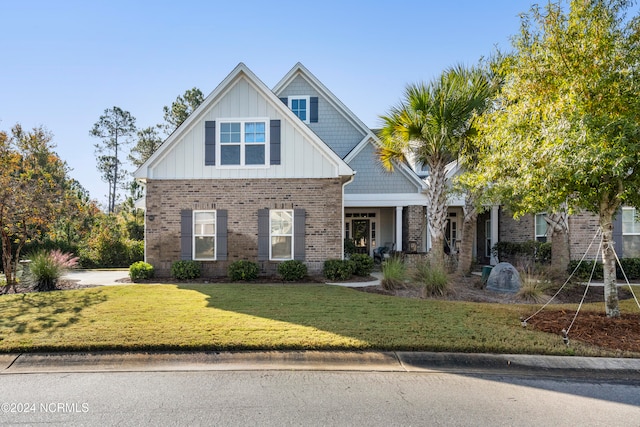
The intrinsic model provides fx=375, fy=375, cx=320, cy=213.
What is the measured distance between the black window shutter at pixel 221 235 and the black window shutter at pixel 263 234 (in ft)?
3.87

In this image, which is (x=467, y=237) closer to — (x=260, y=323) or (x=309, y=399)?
(x=260, y=323)

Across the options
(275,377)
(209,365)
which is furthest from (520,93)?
(209,365)

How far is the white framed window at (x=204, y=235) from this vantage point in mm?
13023

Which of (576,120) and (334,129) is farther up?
(334,129)

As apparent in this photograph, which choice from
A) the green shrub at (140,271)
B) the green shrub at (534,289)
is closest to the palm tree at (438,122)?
the green shrub at (534,289)

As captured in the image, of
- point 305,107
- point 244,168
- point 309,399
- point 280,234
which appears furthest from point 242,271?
point 305,107

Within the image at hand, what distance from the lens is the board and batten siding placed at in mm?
12977

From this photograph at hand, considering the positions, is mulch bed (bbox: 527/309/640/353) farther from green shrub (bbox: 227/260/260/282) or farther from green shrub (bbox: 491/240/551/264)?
green shrub (bbox: 227/260/260/282)

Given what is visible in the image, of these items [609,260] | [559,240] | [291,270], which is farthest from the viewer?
[291,270]

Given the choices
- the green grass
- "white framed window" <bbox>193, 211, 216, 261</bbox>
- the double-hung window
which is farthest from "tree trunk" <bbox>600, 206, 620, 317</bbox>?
"white framed window" <bbox>193, 211, 216, 261</bbox>

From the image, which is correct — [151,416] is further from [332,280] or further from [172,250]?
[172,250]

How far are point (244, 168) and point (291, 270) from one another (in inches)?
154

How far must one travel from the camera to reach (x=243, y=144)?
13.1m

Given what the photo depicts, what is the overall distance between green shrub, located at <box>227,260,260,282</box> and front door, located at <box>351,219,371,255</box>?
8.66 meters
